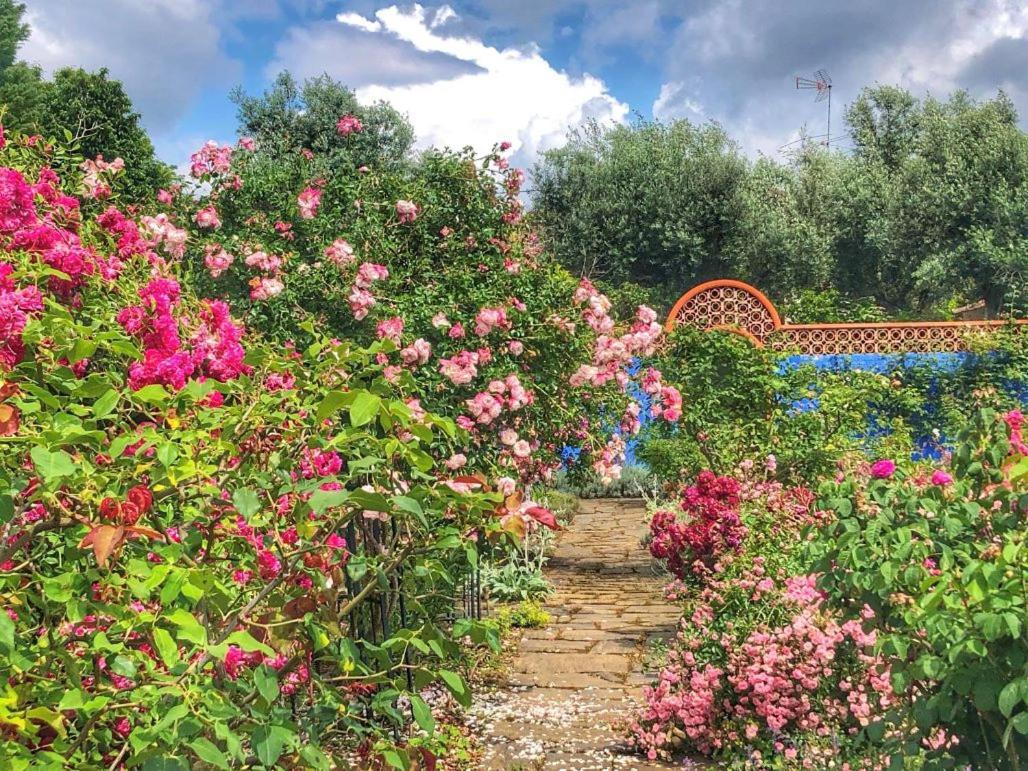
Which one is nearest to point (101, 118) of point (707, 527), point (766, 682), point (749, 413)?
point (749, 413)

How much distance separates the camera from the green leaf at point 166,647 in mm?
1585

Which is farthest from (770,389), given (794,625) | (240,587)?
(240,587)

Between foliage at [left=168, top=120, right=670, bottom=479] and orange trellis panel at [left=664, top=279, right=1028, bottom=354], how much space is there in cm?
647

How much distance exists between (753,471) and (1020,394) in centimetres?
738

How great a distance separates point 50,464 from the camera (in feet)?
5.06

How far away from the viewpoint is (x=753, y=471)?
7.59 meters

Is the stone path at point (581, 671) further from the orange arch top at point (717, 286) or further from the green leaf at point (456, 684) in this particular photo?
the orange arch top at point (717, 286)

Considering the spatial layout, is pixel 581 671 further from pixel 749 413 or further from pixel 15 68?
pixel 15 68

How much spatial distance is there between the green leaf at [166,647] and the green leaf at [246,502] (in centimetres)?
24

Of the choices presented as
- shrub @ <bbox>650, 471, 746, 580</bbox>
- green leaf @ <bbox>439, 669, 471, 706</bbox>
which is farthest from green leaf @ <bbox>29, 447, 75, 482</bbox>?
shrub @ <bbox>650, 471, 746, 580</bbox>

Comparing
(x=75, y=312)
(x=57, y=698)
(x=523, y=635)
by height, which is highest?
(x=75, y=312)

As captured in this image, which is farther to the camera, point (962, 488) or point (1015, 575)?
point (962, 488)

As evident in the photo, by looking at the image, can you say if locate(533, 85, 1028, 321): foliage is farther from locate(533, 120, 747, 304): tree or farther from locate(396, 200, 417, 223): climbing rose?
locate(396, 200, 417, 223): climbing rose

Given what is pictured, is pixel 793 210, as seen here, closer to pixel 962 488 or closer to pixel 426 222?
pixel 426 222
